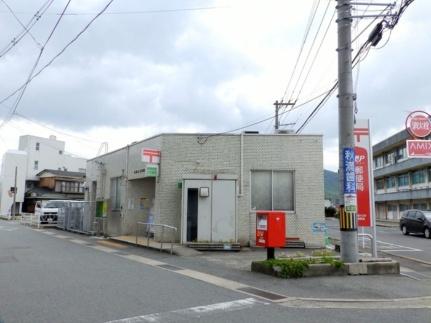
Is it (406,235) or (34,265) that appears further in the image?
(406,235)

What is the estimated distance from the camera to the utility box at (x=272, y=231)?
12469 mm

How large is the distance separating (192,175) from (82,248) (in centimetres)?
493

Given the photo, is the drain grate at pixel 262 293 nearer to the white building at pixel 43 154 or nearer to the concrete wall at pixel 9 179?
the concrete wall at pixel 9 179

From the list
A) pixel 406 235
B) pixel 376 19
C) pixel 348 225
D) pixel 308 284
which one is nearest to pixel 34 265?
pixel 308 284

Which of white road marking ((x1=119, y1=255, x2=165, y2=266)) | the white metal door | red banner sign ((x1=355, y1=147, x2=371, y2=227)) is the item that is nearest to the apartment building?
the white metal door

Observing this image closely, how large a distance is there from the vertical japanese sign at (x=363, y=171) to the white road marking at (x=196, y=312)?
6.00 m

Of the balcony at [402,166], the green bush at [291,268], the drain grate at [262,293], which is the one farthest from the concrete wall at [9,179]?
the drain grate at [262,293]

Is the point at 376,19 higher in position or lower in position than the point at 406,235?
higher

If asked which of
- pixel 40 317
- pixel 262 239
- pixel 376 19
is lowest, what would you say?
pixel 40 317

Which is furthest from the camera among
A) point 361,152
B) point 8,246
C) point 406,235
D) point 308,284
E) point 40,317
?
point 406,235

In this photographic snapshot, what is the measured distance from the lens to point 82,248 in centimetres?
1706

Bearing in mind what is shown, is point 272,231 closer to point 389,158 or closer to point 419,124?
point 419,124

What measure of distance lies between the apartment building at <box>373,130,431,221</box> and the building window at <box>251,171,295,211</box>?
102 feet

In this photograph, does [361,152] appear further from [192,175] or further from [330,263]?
[192,175]
